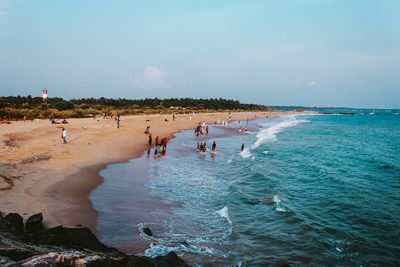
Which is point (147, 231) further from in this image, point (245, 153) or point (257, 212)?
point (245, 153)

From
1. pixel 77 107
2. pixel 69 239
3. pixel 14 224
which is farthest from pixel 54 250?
pixel 77 107

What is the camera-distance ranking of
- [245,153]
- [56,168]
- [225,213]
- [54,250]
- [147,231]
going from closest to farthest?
[54,250] < [147,231] < [225,213] < [56,168] < [245,153]

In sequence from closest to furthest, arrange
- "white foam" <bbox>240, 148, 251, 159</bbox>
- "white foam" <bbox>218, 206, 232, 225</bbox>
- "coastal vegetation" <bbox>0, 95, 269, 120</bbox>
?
"white foam" <bbox>218, 206, 232, 225</bbox>, "white foam" <bbox>240, 148, 251, 159</bbox>, "coastal vegetation" <bbox>0, 95, 269, 120</bbox>

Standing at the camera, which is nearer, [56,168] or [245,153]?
[56,168]

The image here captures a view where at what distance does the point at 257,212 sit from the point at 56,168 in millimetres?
11901

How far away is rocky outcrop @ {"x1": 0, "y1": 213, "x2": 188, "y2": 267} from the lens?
7.48 m

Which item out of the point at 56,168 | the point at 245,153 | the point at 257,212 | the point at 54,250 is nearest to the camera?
the point at 54,250

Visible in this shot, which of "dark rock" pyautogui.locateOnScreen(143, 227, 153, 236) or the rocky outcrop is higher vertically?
the rocky outcrop

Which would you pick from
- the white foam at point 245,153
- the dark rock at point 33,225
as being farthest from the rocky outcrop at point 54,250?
the white foam at point 245,153

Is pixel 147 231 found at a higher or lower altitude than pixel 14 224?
lower

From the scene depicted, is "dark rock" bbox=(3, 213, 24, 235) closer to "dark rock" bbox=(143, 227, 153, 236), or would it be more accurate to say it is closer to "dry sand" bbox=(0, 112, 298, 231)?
"dry sand" bbox=(0, 112, 298, 231)

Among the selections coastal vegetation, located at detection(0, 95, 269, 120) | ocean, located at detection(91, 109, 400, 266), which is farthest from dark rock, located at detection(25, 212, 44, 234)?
coastal vegetation, located at detection(0, 95, 269, 120)

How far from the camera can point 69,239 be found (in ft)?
30.6

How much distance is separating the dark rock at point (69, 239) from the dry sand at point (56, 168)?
2.71 metres
